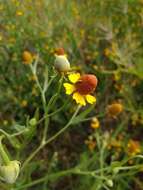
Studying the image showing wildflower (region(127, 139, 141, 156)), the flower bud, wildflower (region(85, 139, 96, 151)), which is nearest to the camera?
the flower bud

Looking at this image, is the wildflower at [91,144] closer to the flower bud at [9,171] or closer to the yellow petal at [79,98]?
the yellow petal at [79,98]

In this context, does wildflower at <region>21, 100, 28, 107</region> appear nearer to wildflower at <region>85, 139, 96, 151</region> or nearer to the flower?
wildflower at <region>85, 139, 96, 151</region>

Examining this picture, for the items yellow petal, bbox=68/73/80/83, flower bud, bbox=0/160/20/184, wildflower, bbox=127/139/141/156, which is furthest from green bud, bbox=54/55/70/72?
wildflower, bbox=127/139/141/156

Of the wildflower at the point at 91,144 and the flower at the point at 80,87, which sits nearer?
the flower at the point at 80,87

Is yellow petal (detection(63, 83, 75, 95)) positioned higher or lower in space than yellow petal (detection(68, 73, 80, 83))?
lower

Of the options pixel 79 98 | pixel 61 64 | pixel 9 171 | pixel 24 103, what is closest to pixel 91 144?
pixel 24 103

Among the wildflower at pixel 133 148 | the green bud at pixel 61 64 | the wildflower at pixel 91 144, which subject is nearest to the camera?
the green bud at pixel 61 64

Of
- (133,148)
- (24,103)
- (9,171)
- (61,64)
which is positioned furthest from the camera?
(24,103)

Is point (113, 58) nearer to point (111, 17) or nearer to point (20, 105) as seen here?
point (111, 17)

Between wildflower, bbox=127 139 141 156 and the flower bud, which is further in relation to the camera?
wildflower, bbox=127 139 141 156

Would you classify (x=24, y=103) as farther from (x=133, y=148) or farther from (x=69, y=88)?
(x=69, y=88)

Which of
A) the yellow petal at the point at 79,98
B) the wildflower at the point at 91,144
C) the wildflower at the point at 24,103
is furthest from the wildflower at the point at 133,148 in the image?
the yellow petal at the point at 79,98

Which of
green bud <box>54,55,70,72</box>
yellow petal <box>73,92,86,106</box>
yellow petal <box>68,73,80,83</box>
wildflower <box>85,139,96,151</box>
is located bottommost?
wildflower <box>85,139,96,151</box>

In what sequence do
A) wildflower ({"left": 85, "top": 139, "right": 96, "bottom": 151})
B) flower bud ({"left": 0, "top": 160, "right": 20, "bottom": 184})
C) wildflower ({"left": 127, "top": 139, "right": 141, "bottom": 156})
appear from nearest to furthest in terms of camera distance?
flower bud ({"left": 0, "top": 160, "right": 20, "bottom": 184}) < wildflower ({"left": 127, "top": 139, "right": 141, "bottom": 156}) < wildflower ({"left": 85, "top": 139, "right": 96, "bottom": 151})
